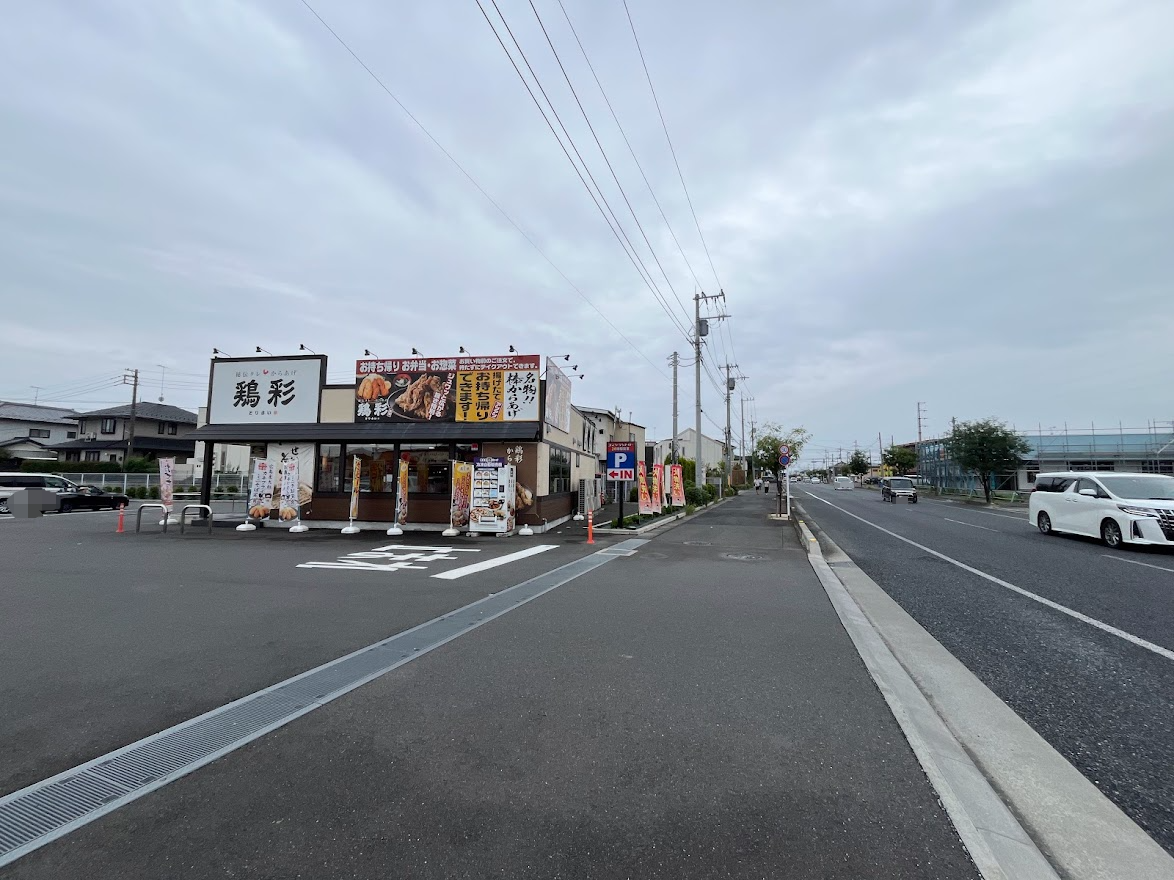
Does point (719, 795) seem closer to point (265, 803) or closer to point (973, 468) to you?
point (265, 803)

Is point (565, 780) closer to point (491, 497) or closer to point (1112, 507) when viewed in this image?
point (491, 497)

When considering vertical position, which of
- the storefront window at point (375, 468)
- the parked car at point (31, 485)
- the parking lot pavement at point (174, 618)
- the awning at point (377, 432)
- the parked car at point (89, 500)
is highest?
the awning at point (377, 432)

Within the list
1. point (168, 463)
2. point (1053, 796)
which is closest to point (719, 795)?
point (1053, 796)

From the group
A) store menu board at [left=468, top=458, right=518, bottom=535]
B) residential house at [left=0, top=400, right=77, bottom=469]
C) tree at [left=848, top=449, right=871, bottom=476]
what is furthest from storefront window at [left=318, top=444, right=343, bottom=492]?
tree at [left=848, top=449, right=871, bottom=476]

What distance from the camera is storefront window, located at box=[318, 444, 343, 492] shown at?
56.0 feet

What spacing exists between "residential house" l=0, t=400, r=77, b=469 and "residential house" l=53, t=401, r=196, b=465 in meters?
1.57

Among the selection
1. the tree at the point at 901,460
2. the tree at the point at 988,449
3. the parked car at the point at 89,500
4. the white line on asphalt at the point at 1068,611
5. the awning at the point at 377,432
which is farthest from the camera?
the tree at the point at 901,460

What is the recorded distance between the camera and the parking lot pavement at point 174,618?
3.54 metres

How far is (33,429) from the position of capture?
4697 cm

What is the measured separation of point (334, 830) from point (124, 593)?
7.06 metres

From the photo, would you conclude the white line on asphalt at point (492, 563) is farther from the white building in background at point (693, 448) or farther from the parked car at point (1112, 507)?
the white building in background at point (693, 448)

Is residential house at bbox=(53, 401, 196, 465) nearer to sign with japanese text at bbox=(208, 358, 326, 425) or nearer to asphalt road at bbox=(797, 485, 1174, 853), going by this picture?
sign with japanese text at bbox=(208, 358, 326, 425)

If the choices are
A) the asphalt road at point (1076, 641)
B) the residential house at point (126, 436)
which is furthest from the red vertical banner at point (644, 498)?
the residential house at point (126, 436)

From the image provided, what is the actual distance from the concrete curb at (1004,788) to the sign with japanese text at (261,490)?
17.3 m
